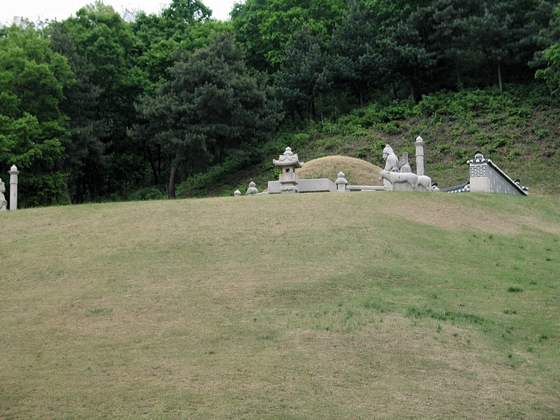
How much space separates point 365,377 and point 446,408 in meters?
2.00

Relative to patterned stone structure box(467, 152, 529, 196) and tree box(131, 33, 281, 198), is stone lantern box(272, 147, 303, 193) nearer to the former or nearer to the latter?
patterned stone structure box(467, 152, 529, 196)

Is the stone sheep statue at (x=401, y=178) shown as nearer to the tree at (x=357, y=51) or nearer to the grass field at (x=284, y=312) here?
the grass field at (x=284, y=312)

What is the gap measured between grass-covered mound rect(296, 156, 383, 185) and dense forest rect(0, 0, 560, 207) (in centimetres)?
1054

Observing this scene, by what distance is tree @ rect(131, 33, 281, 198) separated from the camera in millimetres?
54625

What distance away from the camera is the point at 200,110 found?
54812 millimetres

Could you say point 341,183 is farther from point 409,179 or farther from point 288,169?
point 409,179

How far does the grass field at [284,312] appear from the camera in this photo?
52.4 feet

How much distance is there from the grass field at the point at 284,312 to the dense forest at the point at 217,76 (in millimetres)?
21117

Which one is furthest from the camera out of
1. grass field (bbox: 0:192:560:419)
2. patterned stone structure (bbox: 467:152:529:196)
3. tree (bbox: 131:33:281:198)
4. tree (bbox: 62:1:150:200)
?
tree (bbox: 62:1:150:200)

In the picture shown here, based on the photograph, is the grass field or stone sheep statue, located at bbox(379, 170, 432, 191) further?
stone sheep statue, located at bbox(379, 170, 432, 191)

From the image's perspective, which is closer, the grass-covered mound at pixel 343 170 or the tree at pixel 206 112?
the grass-covered mound at pixel 343 170

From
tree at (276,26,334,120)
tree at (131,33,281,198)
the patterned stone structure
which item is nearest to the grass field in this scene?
the patterned stone structure

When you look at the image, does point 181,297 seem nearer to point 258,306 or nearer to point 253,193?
point 258,306

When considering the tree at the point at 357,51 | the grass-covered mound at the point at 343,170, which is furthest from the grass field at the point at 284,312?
the tree at the point at 357,51
